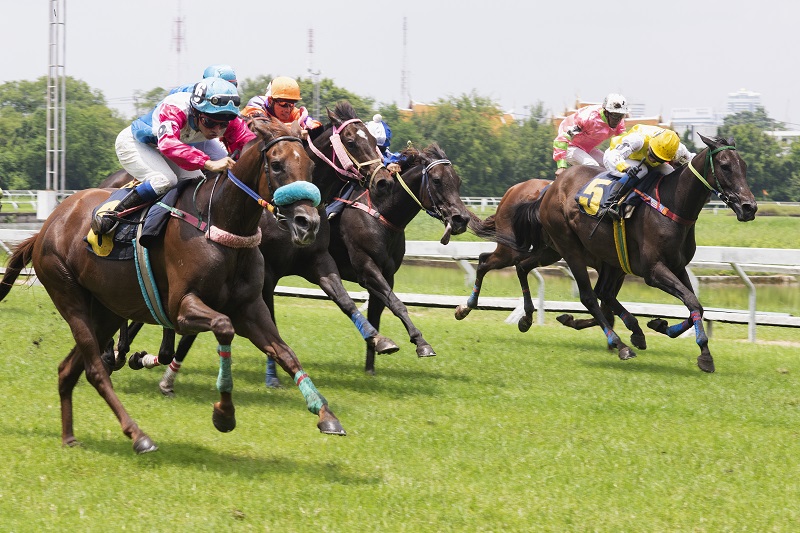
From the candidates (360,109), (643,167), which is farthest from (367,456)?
(360,109)

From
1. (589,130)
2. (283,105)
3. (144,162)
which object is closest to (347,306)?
(283,105)

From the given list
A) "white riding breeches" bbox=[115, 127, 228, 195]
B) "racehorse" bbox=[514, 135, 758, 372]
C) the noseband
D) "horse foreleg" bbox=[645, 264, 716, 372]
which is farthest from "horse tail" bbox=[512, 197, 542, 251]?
"white riding breeches" bbox=[115, 127, 228, 195]

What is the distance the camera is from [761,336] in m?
12.3

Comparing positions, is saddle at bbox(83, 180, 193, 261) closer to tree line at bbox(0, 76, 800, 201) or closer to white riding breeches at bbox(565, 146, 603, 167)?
white riding breeches at bbox(565, 146, 603, 167)

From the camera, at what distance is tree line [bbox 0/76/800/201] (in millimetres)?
65812

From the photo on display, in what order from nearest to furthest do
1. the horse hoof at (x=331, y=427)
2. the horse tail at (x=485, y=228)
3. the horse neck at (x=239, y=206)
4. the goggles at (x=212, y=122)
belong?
1. the horse hoof at (x=331, y=427)
2. the horse neck at (x=239, y=206)
3. the goggles at (x=212, y=122)
4. the horse tail at (x=485, y=228)

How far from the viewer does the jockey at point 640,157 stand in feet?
31.2

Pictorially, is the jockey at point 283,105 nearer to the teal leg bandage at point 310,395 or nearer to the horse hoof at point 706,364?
the teal leg bandage at point 310,395

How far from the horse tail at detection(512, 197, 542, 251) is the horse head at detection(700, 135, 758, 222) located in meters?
2.58

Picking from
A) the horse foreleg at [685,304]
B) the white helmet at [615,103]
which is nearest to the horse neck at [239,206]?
the horse foreleg at [685,304]

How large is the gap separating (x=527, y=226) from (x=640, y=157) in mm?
2101

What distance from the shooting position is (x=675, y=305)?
12.2 meters

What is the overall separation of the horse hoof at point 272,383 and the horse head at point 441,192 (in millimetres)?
1748

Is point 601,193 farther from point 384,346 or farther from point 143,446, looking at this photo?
point 143,446
